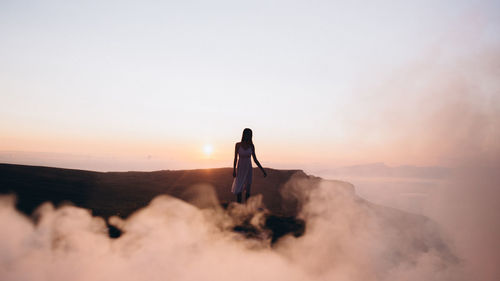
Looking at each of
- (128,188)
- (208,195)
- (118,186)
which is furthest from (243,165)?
(118,186)

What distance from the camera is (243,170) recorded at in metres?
9.38

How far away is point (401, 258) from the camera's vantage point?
9867 millimetres

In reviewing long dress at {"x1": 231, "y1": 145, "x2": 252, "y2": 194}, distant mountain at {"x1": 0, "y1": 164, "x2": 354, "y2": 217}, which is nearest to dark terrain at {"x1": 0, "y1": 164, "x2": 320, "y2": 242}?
distant mountain at {"x1": 0, "y1": 164, "x2": 354, "y2": 217}

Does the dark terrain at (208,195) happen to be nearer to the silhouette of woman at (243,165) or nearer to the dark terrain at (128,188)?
the dark terrain at (128,188)

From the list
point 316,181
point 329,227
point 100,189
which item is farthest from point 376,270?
point 316,181

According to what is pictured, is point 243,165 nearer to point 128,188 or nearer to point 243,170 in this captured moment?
point 243,170

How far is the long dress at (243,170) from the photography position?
9.34 meters

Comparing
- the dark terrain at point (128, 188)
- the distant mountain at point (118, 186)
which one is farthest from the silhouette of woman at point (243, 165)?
the distant mountain at point (118, 186)

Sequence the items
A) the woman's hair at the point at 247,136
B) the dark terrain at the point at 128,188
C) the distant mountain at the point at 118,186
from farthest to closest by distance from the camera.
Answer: the distant mountain at the point at 118,186 → the dark terrain at the point at 128,188 → the woman's hair at the point at 247,136

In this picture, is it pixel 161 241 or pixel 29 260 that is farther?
pixel 161 241

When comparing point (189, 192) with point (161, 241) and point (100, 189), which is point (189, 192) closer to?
point (100, 189)

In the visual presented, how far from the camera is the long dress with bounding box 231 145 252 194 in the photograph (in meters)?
9.34

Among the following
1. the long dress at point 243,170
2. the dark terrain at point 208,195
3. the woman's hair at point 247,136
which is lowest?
the dark terrain at point 208,195

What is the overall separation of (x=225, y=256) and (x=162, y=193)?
9623 mm
